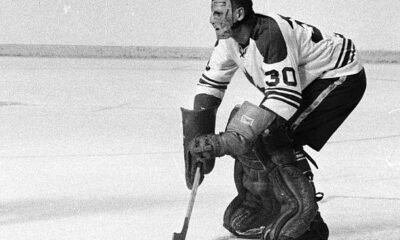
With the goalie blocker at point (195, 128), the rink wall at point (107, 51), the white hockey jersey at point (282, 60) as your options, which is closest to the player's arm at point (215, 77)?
the white hockey jersey at point (282, 60)

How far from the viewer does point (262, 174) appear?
264 centimetres

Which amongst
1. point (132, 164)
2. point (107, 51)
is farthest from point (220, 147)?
point (107, 51)

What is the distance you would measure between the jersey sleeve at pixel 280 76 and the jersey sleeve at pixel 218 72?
0.25 meters

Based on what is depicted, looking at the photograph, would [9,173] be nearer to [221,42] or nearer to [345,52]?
[221,42]

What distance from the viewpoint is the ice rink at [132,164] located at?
2.86 m

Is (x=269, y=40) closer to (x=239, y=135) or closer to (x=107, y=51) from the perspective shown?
(x=239, y=135)

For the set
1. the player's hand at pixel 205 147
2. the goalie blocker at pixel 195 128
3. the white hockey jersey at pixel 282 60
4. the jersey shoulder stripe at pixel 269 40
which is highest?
the jersey shoulder stripe at pixel 269 40

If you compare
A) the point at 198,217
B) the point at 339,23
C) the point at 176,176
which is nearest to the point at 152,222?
the point at 198,217

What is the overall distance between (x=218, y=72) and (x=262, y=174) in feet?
1.13

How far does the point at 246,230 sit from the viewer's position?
273 cm

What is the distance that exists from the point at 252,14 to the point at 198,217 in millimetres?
708

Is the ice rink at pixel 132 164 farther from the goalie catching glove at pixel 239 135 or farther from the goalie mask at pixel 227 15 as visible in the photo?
the goalie mask at pixel 227 15

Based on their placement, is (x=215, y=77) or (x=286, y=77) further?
(x=215, y=77)

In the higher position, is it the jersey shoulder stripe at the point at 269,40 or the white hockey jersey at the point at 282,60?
the jersey shoulder stripe at the point at 269,40
